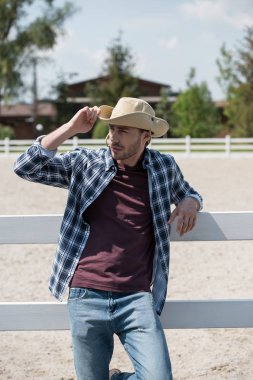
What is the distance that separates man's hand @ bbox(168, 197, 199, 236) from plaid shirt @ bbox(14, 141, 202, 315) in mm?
100

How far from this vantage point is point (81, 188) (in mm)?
3133

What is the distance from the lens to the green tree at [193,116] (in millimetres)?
50125

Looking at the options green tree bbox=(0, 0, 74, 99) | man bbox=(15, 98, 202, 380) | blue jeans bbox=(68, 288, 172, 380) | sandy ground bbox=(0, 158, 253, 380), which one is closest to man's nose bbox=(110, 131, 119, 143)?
man bbox=(15, 98, 202, 380)

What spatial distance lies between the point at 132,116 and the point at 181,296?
338 centimetres

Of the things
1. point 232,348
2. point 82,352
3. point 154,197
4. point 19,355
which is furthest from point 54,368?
point 154,197

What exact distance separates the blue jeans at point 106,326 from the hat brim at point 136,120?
2.28 ft

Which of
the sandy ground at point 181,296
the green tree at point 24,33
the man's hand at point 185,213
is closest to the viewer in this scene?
the man's hand at point 185,213

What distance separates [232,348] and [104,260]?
2.13 metres

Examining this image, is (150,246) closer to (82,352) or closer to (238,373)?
(82,352)

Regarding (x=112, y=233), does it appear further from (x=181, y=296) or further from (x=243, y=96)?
(x=243, y=96)

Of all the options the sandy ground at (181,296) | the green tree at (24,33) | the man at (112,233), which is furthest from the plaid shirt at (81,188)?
the green tree at (24,33)

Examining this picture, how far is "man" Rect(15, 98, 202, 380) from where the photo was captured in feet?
9.76

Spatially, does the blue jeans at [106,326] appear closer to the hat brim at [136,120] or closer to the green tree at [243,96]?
the hat brim at [136,120]

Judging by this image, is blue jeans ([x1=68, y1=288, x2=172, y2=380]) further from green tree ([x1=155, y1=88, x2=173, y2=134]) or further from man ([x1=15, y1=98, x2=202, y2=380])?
green tree ([x1=155, y1=88, x2=173, y2=134])
